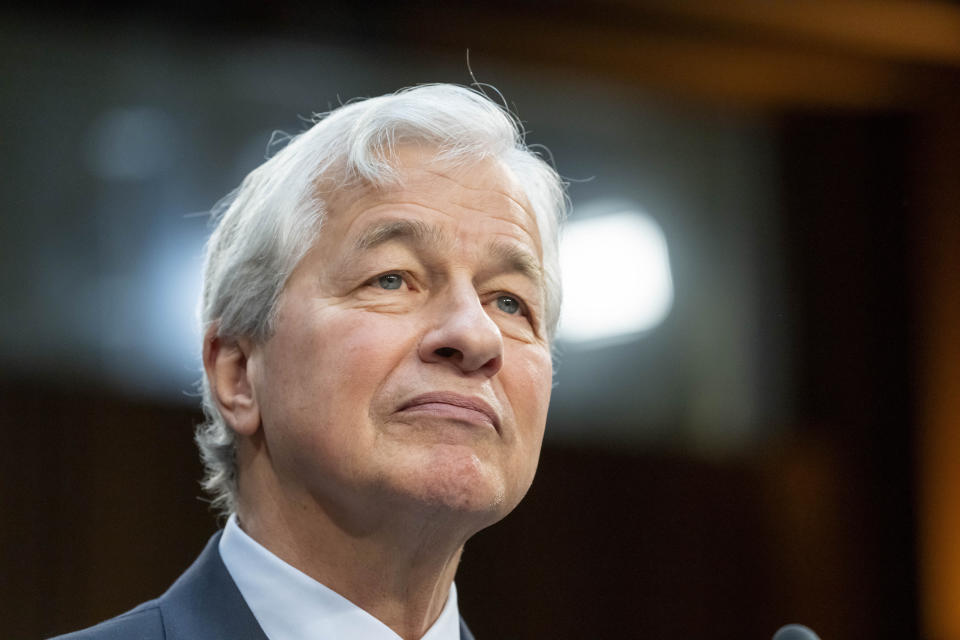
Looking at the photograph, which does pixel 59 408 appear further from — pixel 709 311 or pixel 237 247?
pixel 709 311

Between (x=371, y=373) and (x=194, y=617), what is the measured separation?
1.30ft

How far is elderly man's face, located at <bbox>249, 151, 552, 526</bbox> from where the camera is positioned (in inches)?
58.7

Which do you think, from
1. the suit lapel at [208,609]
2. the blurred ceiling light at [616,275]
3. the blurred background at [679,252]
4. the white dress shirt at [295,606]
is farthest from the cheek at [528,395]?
the blurred ceiling light at [616,275]

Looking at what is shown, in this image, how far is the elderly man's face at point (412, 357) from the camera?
1492 mm

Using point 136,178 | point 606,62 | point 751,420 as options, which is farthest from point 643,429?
point 136,178

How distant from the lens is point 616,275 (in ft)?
13.0

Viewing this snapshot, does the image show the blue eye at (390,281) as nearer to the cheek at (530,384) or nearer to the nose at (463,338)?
the nose at (463,338)

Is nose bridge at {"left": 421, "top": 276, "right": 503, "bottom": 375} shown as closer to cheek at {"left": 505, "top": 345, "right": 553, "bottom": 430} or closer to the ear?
cheek at {"left": 505, "top": 345, "right": 553, "bottom": 430}

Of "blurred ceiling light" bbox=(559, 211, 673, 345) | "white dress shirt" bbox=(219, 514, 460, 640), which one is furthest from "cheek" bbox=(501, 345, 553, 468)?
"blurred ceiling light" bbox=(559, 211, 673, 345)

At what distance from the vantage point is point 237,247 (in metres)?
1.75

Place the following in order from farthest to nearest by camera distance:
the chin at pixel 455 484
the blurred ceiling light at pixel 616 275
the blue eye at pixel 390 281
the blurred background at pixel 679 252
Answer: the blurred ceiling light at pixel 616 275, the blurred background at pixel 679 252, the blue eye at pixel 390 281, the chin at pixel 455 484

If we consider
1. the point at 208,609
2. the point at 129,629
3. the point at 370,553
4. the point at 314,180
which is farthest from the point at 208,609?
the point at 314,180

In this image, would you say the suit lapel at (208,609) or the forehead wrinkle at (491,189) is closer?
the suit lapel at (208,609)

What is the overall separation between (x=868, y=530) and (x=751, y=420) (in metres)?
0.52
